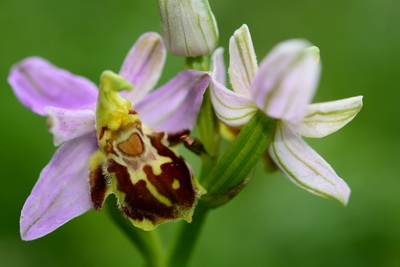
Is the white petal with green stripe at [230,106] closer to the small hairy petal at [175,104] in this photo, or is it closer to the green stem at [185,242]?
the small hairy petal at [175,104]

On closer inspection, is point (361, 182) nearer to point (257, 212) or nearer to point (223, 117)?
point (257, 212)

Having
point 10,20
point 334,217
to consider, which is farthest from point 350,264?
point 10,20

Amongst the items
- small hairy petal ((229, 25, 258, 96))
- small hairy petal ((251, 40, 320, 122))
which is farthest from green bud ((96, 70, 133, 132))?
small hairy petal ((251, 40, 320, 122))

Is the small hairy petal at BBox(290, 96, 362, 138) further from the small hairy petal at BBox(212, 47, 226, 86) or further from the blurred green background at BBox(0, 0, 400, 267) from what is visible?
the blurred green background at BBox(0, 0, 400, 267)

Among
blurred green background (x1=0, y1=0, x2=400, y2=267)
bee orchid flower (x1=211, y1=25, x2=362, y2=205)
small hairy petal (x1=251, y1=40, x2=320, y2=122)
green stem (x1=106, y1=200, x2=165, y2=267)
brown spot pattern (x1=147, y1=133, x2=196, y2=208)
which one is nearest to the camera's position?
small hairy petal (x1=251, y1=40, x2=320, y2=122)

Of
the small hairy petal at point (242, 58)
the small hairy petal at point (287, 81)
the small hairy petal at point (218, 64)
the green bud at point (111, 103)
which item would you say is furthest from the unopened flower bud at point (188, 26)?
the small hairy petal at point (287, 81)
